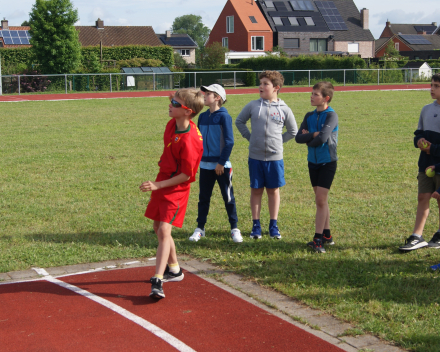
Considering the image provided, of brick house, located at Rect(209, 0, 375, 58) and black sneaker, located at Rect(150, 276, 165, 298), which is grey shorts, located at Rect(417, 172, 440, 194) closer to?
black sneaker, located at Rect(150, 276, 165, 298)

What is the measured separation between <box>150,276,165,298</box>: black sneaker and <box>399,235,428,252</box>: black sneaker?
9.09 feet

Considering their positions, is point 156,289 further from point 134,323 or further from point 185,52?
point 185,52

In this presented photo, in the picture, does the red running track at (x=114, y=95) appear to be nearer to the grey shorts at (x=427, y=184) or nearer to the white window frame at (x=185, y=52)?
the grey shorts at (x=427, y=184)

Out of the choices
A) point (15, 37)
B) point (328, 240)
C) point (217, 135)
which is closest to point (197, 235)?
point (217, 135)

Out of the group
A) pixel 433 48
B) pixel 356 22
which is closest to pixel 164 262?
pixel 356 22

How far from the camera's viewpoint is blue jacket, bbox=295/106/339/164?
18.9 feet

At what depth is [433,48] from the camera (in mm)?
93875

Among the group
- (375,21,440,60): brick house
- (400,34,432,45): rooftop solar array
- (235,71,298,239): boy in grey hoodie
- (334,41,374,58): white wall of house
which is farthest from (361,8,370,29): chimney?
(235,71,298,239): boy in grey hoodie

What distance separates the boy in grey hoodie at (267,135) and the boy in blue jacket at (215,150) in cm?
24

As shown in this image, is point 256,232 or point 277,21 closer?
point 256,232

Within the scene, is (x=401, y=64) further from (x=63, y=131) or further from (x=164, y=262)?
(x=164, y=262)

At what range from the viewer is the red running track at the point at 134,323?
3771 mm

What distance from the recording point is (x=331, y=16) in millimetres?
73938

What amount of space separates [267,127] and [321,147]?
693 mm
